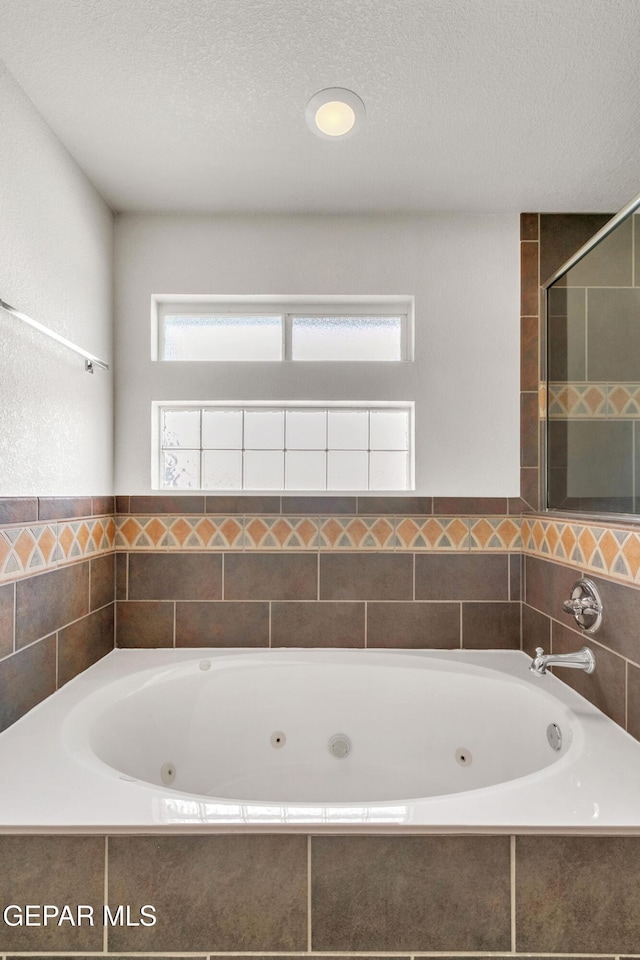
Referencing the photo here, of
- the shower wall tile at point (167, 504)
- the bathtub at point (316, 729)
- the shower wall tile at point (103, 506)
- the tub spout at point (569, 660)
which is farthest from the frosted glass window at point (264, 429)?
the tub spout at point (569, 660)

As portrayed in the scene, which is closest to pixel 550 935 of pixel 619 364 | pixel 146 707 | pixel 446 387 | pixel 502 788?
pixel 502 788

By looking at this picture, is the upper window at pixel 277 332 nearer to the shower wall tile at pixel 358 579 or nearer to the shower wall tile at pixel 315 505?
the shower wall tile at pixel 315 505

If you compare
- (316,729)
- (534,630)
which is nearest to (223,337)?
(316,729)

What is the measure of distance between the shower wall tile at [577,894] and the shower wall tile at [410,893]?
1.7 inches

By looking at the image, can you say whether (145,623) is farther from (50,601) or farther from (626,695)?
(626,695)

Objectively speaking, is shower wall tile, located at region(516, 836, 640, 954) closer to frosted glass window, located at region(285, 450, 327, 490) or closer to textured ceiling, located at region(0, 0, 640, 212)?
frosted glass window, located at region(285, 450, 327, 490)

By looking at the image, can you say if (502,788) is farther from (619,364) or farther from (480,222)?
(480,222)

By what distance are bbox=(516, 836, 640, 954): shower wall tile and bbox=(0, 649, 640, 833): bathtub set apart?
17cm

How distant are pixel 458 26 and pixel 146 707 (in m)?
2.27

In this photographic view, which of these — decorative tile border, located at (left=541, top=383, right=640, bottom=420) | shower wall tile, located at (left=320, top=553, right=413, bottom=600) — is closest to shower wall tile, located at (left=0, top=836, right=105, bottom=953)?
shower wall tile, located at (left=320, top=553, right=413, bottom=600)

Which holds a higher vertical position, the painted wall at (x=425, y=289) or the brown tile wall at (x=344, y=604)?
the painted wall at (x=425, y=289)

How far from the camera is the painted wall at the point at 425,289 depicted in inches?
90.1

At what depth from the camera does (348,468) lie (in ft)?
7.99

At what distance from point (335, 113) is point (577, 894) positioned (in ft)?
6.94
